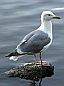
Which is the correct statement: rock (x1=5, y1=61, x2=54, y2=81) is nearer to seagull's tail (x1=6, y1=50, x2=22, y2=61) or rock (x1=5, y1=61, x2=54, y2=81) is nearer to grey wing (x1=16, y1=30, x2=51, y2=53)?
seagull's tail (x1=6, y1=50, x2=22, y2=61)

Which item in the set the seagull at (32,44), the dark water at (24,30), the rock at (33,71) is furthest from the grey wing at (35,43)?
the dark water at (24,30)

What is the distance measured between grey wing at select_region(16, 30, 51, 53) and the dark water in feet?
Answer: 2.57

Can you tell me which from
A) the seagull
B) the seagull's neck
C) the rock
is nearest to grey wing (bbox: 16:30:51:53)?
the seagull

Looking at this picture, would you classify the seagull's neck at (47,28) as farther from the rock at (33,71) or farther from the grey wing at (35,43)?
the rock at (33,71)

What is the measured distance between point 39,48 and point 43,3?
558 centimetres

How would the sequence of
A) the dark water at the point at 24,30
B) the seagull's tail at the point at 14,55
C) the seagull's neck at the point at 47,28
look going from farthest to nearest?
the seagull's neck at the point at 47,28 < the dark water at the point at 24,30 < the seagull's tail at the point at 14,55

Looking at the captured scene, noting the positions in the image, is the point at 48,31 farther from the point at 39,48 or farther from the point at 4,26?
the point at 4,26

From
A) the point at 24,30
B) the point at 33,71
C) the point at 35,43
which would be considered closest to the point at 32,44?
the point at 35,43

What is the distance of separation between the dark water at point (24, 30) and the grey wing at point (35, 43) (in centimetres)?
78

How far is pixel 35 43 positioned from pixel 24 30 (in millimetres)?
2963

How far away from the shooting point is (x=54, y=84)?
33.7 feet

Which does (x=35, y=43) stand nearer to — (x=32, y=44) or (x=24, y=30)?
(x=32, y=44)

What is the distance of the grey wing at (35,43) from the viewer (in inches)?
412

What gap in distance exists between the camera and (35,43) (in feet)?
34.6
